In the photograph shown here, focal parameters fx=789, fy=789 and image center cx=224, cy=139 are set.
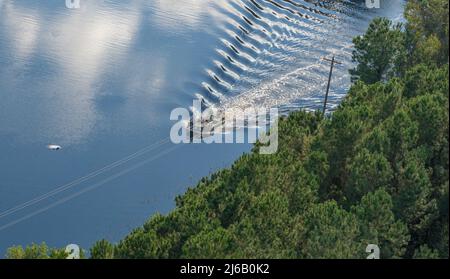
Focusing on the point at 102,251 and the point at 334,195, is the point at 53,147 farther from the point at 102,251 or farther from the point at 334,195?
the point at 102,251

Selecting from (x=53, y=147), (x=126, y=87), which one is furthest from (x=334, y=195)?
(x=126, y=87)

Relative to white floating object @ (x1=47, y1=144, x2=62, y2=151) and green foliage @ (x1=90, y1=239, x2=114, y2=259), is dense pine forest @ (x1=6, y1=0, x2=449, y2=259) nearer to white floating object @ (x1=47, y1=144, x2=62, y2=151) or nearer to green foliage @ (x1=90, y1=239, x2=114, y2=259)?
green foliage @ (x1=90, y1=239, x2=114, y2=259)

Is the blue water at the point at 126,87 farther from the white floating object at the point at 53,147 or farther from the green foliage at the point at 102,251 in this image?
the green foliage at the point at 102,251

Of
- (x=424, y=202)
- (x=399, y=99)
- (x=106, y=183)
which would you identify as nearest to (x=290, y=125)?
(x=399, y=99)

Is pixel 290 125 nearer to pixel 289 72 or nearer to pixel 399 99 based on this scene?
pixel 399 99

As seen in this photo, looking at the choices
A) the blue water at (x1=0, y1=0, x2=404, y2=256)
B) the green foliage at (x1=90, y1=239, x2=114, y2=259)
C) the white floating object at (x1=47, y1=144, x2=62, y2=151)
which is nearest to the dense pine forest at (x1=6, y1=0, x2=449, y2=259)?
the green foliage at (x1=90, y1=239, x2=114, y2=259)

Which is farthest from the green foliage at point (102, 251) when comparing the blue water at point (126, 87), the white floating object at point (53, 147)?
the white floating object at point (53, 147)
